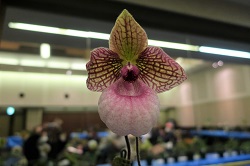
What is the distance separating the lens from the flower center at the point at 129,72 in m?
0.26

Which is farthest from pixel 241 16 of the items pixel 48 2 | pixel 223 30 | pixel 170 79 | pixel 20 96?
pixel 20 96

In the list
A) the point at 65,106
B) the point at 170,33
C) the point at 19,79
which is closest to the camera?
the point at 170,33

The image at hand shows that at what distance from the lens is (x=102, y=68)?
10.9 inches

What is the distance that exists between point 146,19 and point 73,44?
104cm

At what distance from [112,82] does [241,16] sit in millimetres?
2393

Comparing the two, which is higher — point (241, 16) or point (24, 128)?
point (241, 16)

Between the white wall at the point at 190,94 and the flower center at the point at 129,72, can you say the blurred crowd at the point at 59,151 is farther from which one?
the flower center at the point at 129,72

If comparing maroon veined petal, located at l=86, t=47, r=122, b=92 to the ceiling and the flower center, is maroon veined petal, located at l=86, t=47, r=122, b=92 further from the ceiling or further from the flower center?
the ceiling

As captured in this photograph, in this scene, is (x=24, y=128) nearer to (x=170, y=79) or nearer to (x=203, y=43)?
(x=203, y=43)

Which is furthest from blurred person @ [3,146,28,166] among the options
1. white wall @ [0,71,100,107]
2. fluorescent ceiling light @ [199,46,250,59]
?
fluorescent ceiling light @ [199,46,250,59]

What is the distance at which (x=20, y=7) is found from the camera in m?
1.61

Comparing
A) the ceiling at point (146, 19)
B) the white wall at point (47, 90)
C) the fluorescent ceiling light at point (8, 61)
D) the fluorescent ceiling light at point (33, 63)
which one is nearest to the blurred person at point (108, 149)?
the ceiling at point (146, 19)

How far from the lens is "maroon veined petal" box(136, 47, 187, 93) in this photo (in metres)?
0.28

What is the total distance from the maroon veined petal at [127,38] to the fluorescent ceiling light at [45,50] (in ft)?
8.19
